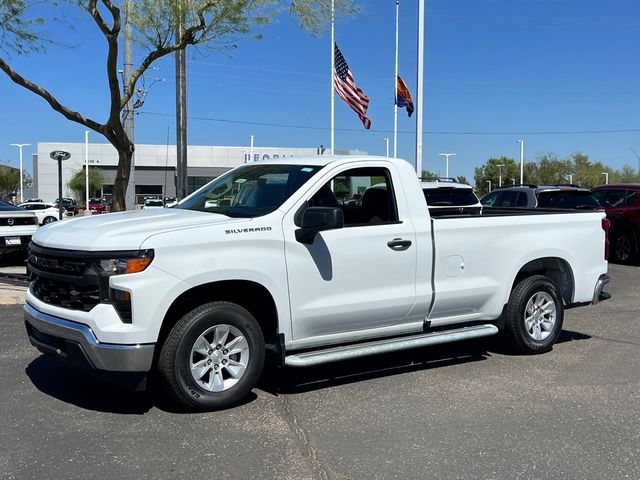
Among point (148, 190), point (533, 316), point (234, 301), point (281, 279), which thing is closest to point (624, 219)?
point (533, 316)

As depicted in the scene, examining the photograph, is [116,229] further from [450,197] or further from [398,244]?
[450,197]

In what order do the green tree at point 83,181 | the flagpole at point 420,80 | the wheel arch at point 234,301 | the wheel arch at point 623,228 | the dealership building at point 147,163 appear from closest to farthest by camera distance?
the wheel arch at point 234,301, the wheel arch at point 623,228, the flagpole at point 420,80, the green tree at point 83,181, the dealership building at point 147,163

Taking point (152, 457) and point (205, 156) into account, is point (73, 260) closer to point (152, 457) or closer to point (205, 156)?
point (152, 457)

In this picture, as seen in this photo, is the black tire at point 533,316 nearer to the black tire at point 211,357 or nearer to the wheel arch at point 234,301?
the wheel arch at point 234,301

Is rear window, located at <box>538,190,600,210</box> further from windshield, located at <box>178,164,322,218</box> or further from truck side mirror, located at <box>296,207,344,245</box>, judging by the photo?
truck side mirror, located at <box>296,207,344,245</box>

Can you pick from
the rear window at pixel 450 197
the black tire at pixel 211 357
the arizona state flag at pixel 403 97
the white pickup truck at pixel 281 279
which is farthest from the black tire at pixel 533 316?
the arizona state flag at pixel 403 97

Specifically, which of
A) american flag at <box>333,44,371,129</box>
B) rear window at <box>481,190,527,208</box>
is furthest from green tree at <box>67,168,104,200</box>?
rear window at <box>481,190,527,208</box>

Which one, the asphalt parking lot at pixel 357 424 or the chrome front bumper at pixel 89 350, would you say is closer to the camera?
the asphalt parking lot at pixel 357 424

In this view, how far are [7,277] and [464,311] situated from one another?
8744mm

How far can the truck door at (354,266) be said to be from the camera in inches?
201

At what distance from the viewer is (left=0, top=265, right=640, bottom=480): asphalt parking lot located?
3.96 meters

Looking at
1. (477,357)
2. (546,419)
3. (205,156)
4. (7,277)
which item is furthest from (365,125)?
(205,156)

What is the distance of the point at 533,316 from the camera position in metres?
6.62

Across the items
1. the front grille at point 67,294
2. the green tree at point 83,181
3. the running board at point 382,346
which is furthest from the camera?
the green tree at point 83,181
